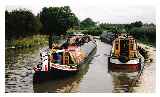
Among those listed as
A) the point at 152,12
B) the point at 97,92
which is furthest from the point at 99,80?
the point at 152,12

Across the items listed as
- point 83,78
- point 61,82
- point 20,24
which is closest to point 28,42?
point 20,24

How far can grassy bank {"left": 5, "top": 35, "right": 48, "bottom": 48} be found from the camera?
156 inches

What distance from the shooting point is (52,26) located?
13.1 ft

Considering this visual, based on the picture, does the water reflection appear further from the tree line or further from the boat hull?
the tree line

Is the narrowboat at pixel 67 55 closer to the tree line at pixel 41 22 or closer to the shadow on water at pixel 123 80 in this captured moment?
the tree line at pixel 41 22

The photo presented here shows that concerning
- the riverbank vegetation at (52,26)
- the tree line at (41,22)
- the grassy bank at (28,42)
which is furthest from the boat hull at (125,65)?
the grassy bank at (28,42)

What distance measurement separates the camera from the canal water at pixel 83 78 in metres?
3.85

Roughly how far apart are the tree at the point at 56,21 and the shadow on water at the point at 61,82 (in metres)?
0.35

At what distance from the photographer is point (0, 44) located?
12.6 ft

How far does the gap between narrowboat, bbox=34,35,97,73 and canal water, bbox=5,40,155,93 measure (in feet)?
0.17

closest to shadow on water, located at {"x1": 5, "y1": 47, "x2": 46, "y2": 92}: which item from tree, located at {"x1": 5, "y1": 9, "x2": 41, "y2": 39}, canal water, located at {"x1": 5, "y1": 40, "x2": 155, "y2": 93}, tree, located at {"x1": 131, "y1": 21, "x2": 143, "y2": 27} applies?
canal water, located at {"x1": 5, "y1": 40, "x2": 155, "y2": 93}

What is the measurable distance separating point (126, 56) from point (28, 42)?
32.6 inches

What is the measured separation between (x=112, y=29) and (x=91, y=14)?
0.82 ft

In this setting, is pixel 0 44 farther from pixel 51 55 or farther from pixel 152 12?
pixel 152 12
